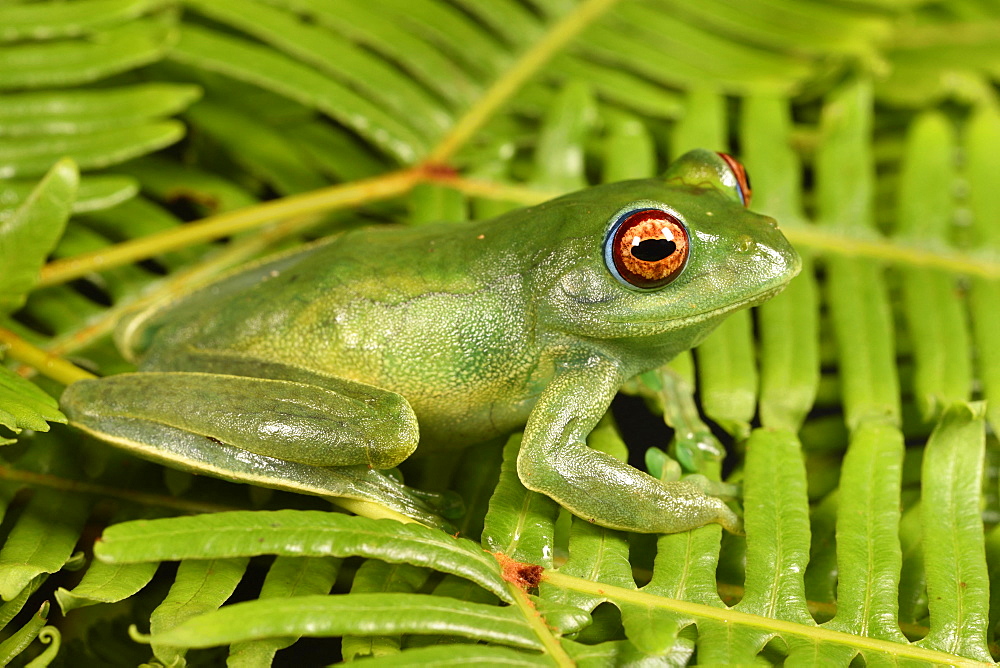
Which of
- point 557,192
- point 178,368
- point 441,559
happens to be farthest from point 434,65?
point 441,559

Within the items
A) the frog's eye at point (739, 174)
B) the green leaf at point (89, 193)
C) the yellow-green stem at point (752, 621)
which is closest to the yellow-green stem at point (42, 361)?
the green leaf at point (89, 193)

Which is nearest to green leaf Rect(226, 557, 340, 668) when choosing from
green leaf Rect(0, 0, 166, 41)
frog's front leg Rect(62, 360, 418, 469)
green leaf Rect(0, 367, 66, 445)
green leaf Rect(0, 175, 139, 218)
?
frog's front leg Rect(62, 360, 418, 469)

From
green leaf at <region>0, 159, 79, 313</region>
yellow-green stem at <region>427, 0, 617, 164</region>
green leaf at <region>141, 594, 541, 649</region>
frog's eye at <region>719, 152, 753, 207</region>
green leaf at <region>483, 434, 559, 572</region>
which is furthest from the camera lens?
yellow-green stem at <region>427, 0, 617, 164</region>

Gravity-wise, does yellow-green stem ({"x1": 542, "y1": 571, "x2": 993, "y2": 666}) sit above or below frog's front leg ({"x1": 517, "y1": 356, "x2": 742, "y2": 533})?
below

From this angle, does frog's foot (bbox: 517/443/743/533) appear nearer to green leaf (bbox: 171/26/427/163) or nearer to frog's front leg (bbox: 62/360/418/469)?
frog's front leg (bbox: 62/360/418/469)

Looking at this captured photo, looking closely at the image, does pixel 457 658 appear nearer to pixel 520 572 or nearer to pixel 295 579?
pixel 520 572

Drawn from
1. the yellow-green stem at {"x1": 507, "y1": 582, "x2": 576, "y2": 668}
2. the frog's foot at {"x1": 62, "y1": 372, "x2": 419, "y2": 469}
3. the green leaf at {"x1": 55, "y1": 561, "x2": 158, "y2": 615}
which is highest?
the frog's foot at {"x1": 62, "y1": 372, "x2": 419, "y2": 469}

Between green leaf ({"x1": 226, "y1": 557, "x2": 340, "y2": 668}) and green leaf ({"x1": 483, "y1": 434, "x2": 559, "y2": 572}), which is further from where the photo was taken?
green leaf ({"x1": 483, "y1": 434, "x2": 559, "y2": 572})

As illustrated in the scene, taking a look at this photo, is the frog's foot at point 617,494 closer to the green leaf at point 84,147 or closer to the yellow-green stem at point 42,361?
the yellow-green stem at point 42,361
